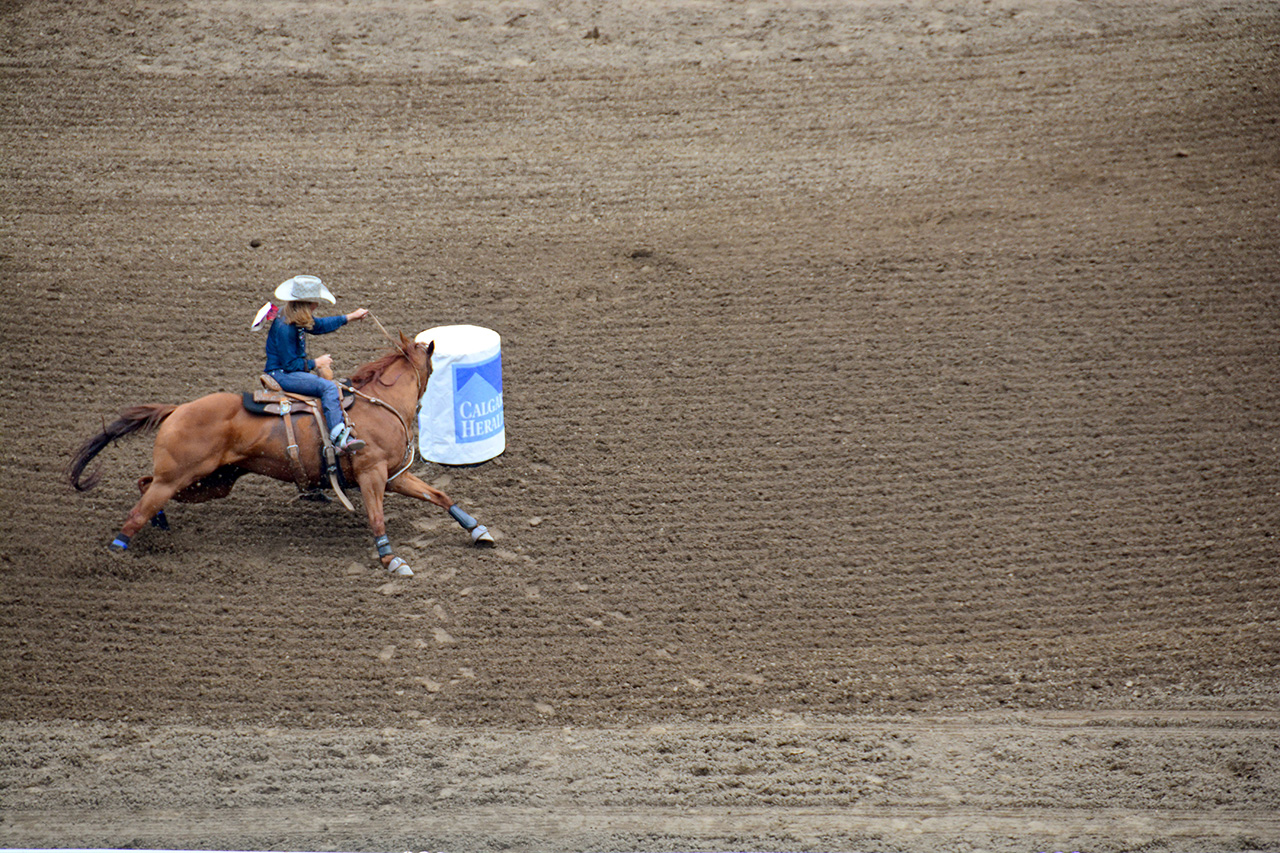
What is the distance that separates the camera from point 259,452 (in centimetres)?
825

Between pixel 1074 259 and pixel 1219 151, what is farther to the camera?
pixel 1219 151

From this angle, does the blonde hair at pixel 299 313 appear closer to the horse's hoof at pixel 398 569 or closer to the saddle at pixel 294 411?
the saddle at pixel 294 411

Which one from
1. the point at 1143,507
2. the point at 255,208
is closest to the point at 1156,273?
the point at 1143,507

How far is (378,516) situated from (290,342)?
1384mm

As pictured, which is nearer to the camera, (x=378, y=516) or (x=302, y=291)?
(x=302, y=291)

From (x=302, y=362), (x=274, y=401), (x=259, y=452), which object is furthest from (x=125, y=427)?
(x=302, y=362)

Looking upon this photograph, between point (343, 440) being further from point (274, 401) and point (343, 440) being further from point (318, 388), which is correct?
Result: point (274, 401)

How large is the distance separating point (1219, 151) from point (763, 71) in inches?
216

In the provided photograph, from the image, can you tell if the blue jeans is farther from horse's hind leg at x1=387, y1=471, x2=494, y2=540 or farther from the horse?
horse's hind leg at x1=387, y1=471, x2=494, y2=540

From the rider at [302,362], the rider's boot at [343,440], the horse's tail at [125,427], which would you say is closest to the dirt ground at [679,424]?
the horse's tail at [125,427]

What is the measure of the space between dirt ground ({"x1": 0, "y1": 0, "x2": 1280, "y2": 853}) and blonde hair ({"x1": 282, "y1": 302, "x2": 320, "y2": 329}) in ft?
5.59

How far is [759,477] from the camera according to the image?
9.41 metres

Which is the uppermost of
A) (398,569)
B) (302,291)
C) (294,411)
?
(302,291)

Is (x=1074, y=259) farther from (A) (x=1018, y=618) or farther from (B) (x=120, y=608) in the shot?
(B) (x=120, y=608)
